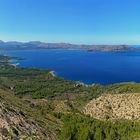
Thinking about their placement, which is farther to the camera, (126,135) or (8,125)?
(126,135)

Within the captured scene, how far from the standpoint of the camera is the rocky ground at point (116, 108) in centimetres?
11731

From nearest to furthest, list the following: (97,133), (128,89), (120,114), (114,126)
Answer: (97,133) → (114,126) → (120,114) → (128,89)

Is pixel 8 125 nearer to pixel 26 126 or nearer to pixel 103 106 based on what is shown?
pixel 26 126

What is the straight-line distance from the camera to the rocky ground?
117312 mm

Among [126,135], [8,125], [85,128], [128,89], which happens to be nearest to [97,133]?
[85,128]

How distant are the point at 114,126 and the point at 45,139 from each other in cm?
3630

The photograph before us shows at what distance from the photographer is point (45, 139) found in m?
55.1

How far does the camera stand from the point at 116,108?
126875 mm

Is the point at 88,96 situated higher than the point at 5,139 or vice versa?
the point at 5,139

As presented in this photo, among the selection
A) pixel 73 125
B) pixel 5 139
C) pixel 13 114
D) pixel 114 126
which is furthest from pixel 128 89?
pixel 5 139

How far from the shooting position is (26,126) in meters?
56.9

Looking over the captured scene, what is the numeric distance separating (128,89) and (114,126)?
101071mm

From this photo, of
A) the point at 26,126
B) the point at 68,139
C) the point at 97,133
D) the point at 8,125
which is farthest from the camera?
the point at 97,133

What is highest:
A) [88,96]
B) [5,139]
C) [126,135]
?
[5,139]
